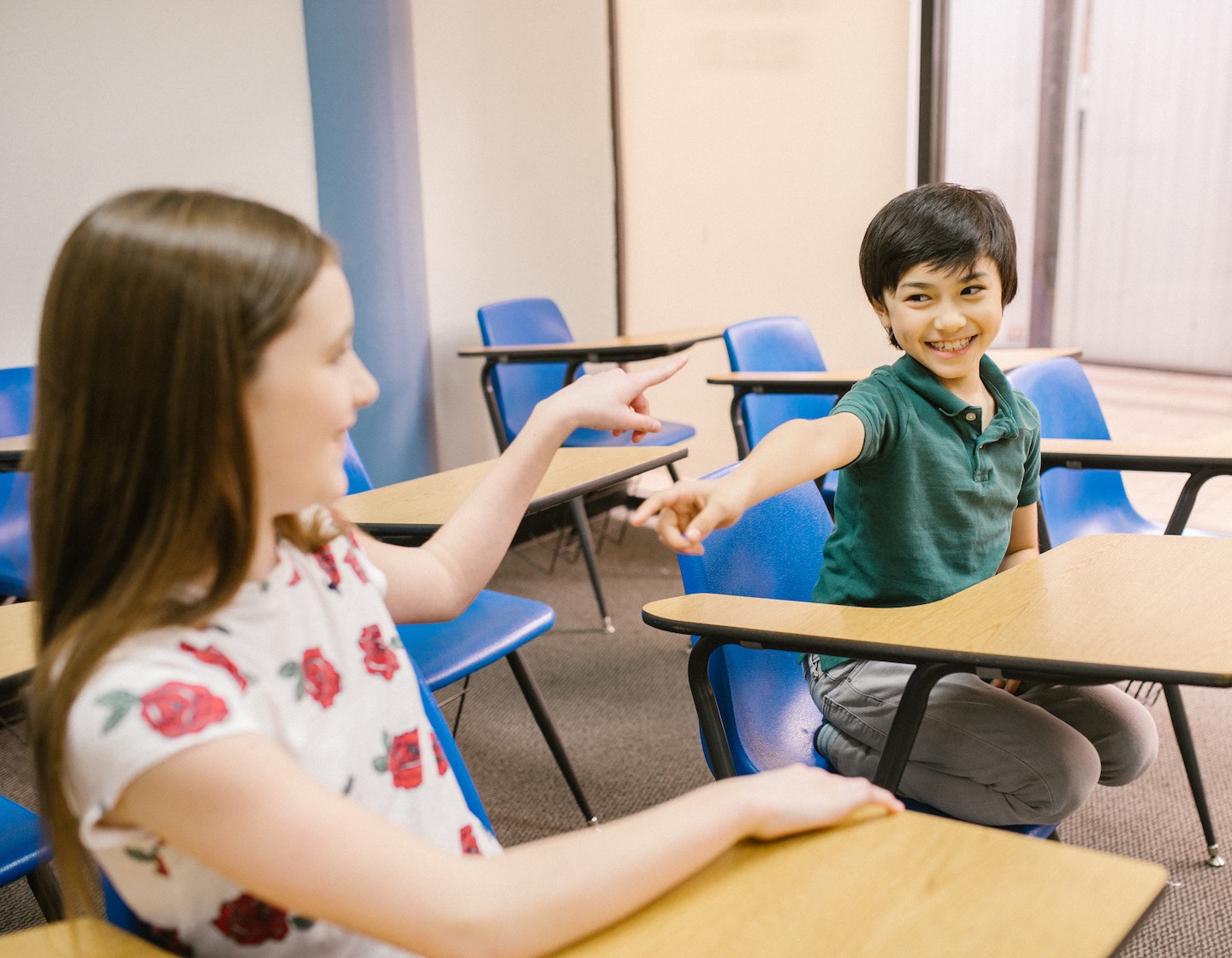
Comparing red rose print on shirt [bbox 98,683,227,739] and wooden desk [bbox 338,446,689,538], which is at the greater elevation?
red rose print on shirt [bbox 98,683,227,739]

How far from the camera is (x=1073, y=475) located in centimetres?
229

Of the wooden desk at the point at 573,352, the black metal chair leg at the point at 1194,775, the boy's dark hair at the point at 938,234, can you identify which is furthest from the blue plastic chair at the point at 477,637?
the wooden desk at the point at 573,352

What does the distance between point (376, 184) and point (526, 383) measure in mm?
804

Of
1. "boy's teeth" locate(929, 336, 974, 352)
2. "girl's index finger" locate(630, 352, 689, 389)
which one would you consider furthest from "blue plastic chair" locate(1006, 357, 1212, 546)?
"girl's index finger" locate(630, 352, 689, 389)

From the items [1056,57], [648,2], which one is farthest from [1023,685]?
[648,2]

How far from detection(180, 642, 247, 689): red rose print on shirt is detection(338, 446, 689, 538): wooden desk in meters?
0.85

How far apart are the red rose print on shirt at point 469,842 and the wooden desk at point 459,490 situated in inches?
28.4

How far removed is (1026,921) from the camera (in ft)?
1.95

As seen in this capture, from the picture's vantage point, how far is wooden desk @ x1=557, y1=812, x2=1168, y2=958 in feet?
1.92

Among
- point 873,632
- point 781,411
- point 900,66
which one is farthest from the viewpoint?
point 900,66

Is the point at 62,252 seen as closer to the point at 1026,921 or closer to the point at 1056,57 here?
the point at 1026,921

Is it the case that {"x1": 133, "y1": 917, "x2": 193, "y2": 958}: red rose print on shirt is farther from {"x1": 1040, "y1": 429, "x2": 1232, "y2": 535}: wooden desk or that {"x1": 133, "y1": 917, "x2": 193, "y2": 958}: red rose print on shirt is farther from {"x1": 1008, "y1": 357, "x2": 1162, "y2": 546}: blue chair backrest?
{"x1": 1008, "y1": 357, "x2": 1162, "y2": 546}: blue chair backrest

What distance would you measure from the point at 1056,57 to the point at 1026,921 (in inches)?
150

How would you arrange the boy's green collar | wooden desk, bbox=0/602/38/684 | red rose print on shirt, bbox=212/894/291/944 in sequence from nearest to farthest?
red rose print on shirt, bbox=212/894/291/944
wooden desk, bbox=0/602/38/684
the boy's green collar
